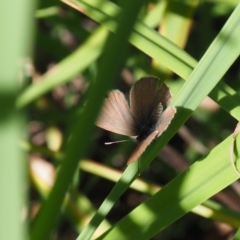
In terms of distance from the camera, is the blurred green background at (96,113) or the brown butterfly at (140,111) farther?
the brown butterfly at (140,111)

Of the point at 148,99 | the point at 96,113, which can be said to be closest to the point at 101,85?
the point at 96,113

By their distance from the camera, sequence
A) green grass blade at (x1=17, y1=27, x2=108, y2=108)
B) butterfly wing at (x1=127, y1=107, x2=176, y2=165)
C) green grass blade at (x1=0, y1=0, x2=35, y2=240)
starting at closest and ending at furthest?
green grass blade at (x1=0, y1=0, x2=35, y2=240) → butterfly wing at (x1=127, y1=107, x2=176, y2=165) → green grass blade at (x1=17, y1=27, x2=108, y2=108)

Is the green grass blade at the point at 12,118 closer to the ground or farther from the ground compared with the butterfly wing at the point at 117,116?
farther from the ground

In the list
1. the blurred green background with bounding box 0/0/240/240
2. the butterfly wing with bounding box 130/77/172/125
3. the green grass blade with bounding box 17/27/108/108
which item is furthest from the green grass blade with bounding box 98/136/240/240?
the green grass blade with bounding box 17/27/108/108

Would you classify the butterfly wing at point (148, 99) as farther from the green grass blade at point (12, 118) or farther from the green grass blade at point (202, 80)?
the green grass blade at point (12, 118)

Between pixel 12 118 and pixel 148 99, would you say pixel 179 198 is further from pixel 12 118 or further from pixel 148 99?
pixel 12 118

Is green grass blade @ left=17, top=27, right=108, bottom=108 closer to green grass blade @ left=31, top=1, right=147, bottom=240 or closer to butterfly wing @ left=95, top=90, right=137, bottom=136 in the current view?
butterfly wing @ left=95, top=90, right=137, bottom=136

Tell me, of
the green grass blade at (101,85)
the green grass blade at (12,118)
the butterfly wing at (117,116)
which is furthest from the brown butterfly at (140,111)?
the green grass blade at (12,118)

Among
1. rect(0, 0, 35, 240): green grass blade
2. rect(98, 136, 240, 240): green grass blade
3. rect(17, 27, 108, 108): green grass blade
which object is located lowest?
rect(17, 27, 108, 108): green grass blade

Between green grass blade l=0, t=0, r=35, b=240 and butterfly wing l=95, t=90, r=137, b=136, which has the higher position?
green grass blade l=0, t=0, r=35, b=240
